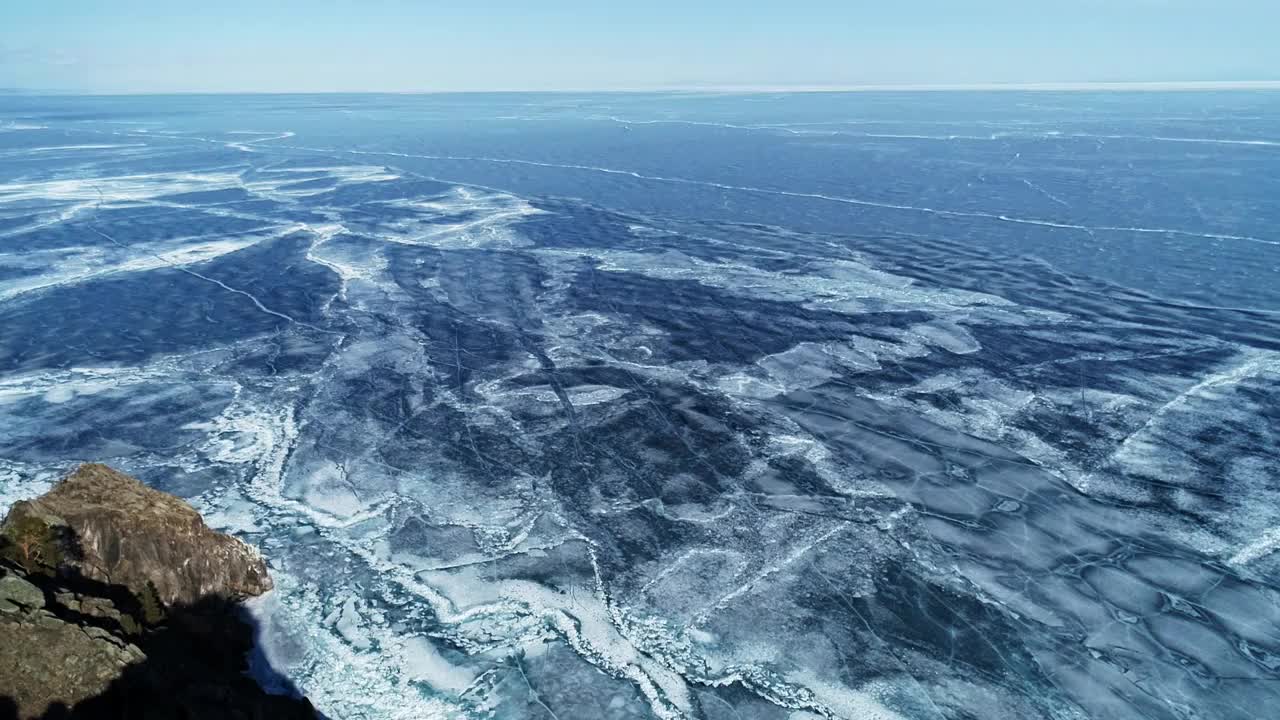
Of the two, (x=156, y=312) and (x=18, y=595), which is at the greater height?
(x=18, y=595)

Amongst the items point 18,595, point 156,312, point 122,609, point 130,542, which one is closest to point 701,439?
point 130,542

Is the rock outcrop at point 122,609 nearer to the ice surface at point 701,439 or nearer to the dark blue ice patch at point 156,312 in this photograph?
the ice surface at point 701,439

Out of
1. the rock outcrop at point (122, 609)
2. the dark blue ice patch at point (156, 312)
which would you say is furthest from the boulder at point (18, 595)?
the dark blue ice patch at point (156, 312)

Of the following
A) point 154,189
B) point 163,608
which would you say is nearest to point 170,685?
point 163,608

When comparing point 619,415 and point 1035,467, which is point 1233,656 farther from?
point 619,415

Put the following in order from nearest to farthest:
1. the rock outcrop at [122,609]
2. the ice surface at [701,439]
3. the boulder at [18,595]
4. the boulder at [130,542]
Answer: the rock outcrop at [122,609]
the boulder at [18,595]
the boulder at [130,542]
the ice surface at [701,439]

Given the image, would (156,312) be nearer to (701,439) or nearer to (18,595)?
(18,595)

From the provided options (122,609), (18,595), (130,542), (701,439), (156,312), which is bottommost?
(701,439)

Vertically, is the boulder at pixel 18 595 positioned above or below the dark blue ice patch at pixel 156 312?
above

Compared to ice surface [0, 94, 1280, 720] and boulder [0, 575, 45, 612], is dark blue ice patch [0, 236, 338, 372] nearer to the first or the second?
ice surface [0, 94, 1280, 720]
